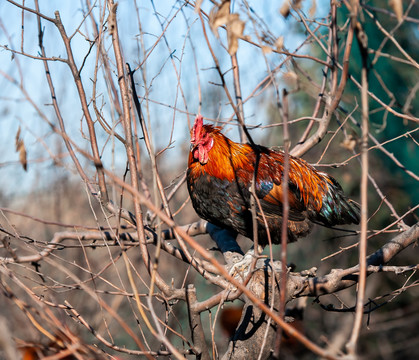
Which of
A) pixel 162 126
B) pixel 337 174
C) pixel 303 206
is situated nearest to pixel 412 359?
pixel 337 174

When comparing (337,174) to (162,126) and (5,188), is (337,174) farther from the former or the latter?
(5,188)

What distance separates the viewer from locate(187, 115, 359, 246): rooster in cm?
356

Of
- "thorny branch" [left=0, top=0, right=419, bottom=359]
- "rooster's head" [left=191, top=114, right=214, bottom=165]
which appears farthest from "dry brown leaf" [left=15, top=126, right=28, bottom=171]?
"rooster's head" [left=191, top=114, right=214, bottom=165]

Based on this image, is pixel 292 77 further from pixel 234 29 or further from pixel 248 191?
pixel 248 191

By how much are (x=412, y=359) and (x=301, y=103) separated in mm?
5449

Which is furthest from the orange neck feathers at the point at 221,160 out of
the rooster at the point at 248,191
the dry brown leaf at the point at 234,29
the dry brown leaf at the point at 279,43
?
the dry brown leaf at the point at 234,29

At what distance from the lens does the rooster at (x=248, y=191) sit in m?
3.56

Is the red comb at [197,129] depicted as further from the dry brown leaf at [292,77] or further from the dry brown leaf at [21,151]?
the dry brown leaf at [21,151]

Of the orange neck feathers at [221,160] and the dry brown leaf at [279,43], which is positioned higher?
the dry brown leaf at [279,43]

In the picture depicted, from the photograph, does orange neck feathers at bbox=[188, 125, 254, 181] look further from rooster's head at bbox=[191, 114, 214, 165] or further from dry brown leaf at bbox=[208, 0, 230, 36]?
dry brown leaf at bbox=[208, 0, 230, 36]

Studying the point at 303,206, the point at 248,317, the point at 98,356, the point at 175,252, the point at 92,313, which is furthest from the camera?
the point at 92,313

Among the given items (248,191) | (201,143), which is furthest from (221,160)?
(248,191)

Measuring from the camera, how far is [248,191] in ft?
11.9

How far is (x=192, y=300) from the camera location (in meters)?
Answer: 2.10
